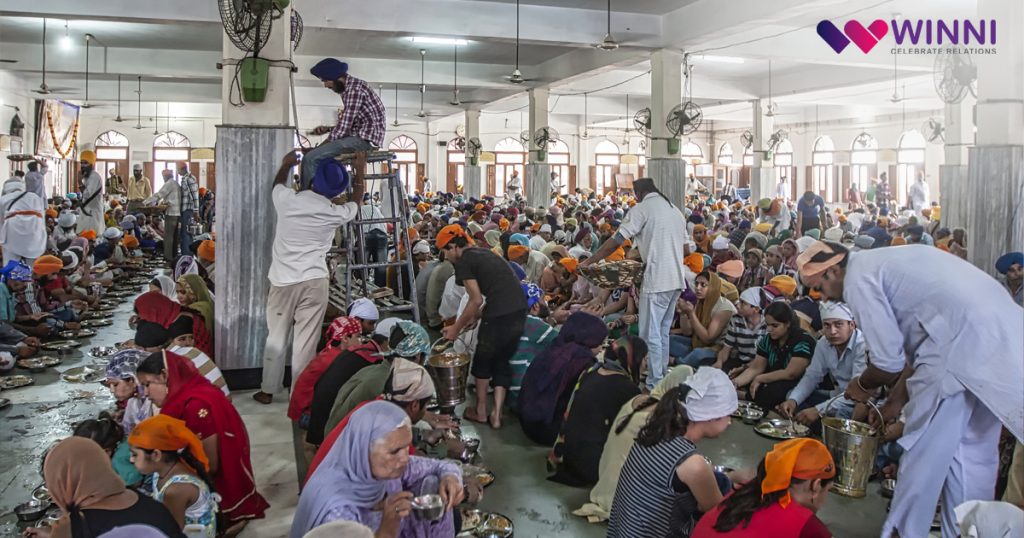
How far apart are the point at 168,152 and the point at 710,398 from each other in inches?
1021

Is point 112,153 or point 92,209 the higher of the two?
point 112,153

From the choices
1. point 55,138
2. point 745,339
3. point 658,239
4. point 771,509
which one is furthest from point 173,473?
point 55,138

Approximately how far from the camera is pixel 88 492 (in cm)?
211

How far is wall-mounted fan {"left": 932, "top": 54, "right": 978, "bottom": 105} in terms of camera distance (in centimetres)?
966

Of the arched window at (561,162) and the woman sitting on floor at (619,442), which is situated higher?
the arched window at (561,162)

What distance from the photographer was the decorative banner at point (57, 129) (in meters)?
18.8

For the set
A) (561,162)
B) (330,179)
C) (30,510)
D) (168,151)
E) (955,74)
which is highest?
(561,162)

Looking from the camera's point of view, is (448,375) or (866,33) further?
(866,33)

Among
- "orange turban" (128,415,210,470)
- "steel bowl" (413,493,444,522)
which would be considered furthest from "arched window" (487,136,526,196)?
"steel bowl" (413,493,444,522)

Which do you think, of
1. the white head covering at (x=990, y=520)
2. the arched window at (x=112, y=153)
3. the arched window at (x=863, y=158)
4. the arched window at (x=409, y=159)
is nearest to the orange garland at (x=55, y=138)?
the arched window at (x=112, y=153)

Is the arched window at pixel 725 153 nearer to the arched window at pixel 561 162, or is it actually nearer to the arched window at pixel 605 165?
the arched window at pixel 605 165

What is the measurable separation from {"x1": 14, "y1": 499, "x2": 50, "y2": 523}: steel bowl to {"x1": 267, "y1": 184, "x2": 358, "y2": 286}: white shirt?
2149 mm

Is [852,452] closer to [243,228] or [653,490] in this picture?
[653,490]

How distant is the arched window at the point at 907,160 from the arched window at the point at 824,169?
7.74 ft
